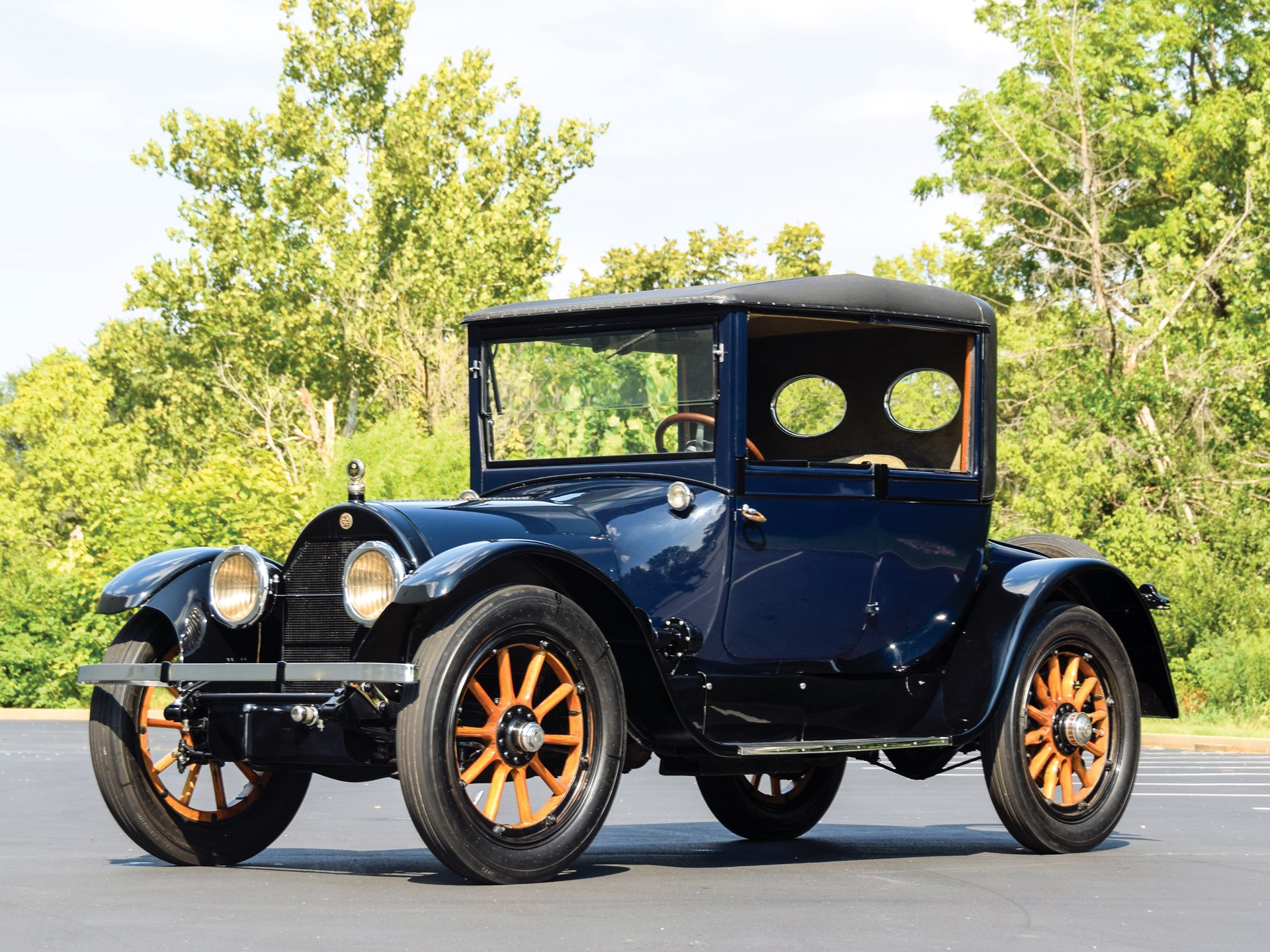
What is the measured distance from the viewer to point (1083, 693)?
28.1ft

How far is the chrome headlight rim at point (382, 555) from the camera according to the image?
6.66m

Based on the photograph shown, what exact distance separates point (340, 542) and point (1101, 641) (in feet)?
12.2

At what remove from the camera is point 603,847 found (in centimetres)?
841

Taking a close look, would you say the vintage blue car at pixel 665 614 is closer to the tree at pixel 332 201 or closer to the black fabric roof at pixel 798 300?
the black fabric roof at pixel 798 300

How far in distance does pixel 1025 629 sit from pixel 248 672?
357cm

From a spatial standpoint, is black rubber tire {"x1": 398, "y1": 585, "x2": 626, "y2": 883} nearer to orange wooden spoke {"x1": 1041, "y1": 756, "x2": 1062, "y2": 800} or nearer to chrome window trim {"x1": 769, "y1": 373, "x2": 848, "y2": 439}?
chrome window trim {"x1": 769, "y1": 373, "x2": 848, "y2": 439}

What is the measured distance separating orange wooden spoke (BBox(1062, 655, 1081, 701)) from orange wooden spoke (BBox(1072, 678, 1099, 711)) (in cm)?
2

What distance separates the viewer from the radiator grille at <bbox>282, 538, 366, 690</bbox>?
694cm

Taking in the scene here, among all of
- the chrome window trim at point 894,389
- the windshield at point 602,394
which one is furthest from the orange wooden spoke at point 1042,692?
the windshield at point 602,394

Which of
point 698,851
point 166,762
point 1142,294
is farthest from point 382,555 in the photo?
point 1142,294

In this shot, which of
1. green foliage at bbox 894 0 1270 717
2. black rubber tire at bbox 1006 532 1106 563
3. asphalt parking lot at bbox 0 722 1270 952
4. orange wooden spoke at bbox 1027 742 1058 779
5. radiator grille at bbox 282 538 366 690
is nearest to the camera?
asphalt parking lot at bbox 0 722 1270 952

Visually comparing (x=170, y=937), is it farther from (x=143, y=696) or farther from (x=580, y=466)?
(x=580, y=466)

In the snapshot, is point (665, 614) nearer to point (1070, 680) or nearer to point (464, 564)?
point (464, 564)

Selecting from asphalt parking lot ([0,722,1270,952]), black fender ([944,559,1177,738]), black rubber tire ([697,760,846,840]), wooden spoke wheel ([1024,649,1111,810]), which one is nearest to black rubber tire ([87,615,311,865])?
asphalt parking lot ([0,722,1270,952])
